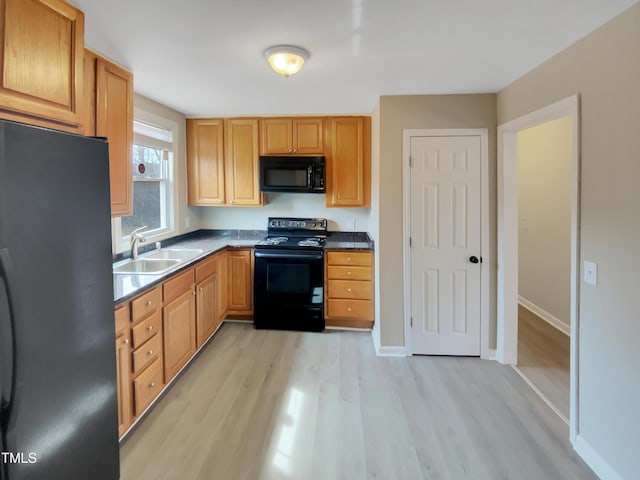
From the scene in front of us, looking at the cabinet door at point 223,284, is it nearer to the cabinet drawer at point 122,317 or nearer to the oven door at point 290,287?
the oven door at point 290,287

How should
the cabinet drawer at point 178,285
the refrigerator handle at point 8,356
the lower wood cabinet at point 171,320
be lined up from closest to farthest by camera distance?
the refrigerator handle at point 8,356
the lower wood cabinet at point 171,320
the cabinet drawer at point 178,285

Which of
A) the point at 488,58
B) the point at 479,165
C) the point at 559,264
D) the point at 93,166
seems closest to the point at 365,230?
the point at 479,165

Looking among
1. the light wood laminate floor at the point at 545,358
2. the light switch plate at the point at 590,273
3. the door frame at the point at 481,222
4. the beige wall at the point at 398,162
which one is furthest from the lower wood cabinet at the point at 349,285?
the light switch plate at the point at 590,273

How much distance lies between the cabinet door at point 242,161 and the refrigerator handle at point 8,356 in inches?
121

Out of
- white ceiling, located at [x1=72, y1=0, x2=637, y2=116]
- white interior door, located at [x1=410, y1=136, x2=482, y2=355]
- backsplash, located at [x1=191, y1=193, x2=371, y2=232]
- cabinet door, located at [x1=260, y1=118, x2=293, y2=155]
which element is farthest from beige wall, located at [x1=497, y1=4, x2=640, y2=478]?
cabinet door, located at [x1=260, y1=118, x2=293, y2=155]

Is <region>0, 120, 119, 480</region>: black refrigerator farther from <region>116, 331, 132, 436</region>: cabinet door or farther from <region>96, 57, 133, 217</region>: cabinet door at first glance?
<region>96, 57, 133, 217</region>: cabinet door

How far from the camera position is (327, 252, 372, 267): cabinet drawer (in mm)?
3654

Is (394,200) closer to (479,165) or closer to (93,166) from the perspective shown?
(479,165)

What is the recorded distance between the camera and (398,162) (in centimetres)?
309

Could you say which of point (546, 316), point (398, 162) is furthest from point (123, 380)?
point (546, 316)

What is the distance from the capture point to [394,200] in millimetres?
3119

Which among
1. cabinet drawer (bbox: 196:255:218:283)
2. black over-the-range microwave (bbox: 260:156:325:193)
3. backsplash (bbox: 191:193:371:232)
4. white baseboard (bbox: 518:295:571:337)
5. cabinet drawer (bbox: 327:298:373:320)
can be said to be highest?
black over-the-range microwave (bbox: 260:156:325:193)

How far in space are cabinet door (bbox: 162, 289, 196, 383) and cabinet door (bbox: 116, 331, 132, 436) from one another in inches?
18.2

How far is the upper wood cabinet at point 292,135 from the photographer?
3.90 meters
